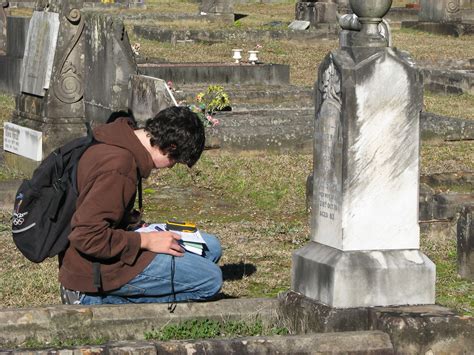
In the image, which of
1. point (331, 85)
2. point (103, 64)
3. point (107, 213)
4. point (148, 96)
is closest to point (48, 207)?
point (107, 213)

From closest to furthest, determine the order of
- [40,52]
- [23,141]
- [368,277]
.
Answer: [368,277]
[40,52]
[23,141]

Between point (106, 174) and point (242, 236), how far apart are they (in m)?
3.61

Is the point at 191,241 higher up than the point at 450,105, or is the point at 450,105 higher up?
the point at 191,241

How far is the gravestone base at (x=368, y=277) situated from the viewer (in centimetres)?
612

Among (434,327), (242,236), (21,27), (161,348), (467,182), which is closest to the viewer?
(161,348)

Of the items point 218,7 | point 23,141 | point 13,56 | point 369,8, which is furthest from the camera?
point 218,7

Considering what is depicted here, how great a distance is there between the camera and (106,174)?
19.3ft

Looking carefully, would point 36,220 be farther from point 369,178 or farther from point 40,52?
point 40,52

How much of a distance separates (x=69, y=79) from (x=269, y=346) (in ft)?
23.2

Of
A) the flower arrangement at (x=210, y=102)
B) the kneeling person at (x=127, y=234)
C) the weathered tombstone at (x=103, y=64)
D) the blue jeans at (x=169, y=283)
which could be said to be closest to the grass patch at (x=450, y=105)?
the flower arrangement at (x=210, y=102)

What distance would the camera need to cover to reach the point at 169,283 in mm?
6266

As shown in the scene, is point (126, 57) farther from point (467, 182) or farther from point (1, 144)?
point (467, 182)

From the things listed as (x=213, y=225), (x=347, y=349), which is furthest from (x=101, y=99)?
(x=347, y=349)

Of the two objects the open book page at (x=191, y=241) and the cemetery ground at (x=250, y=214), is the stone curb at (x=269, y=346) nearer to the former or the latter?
the open book page at (x=191, y=241)
